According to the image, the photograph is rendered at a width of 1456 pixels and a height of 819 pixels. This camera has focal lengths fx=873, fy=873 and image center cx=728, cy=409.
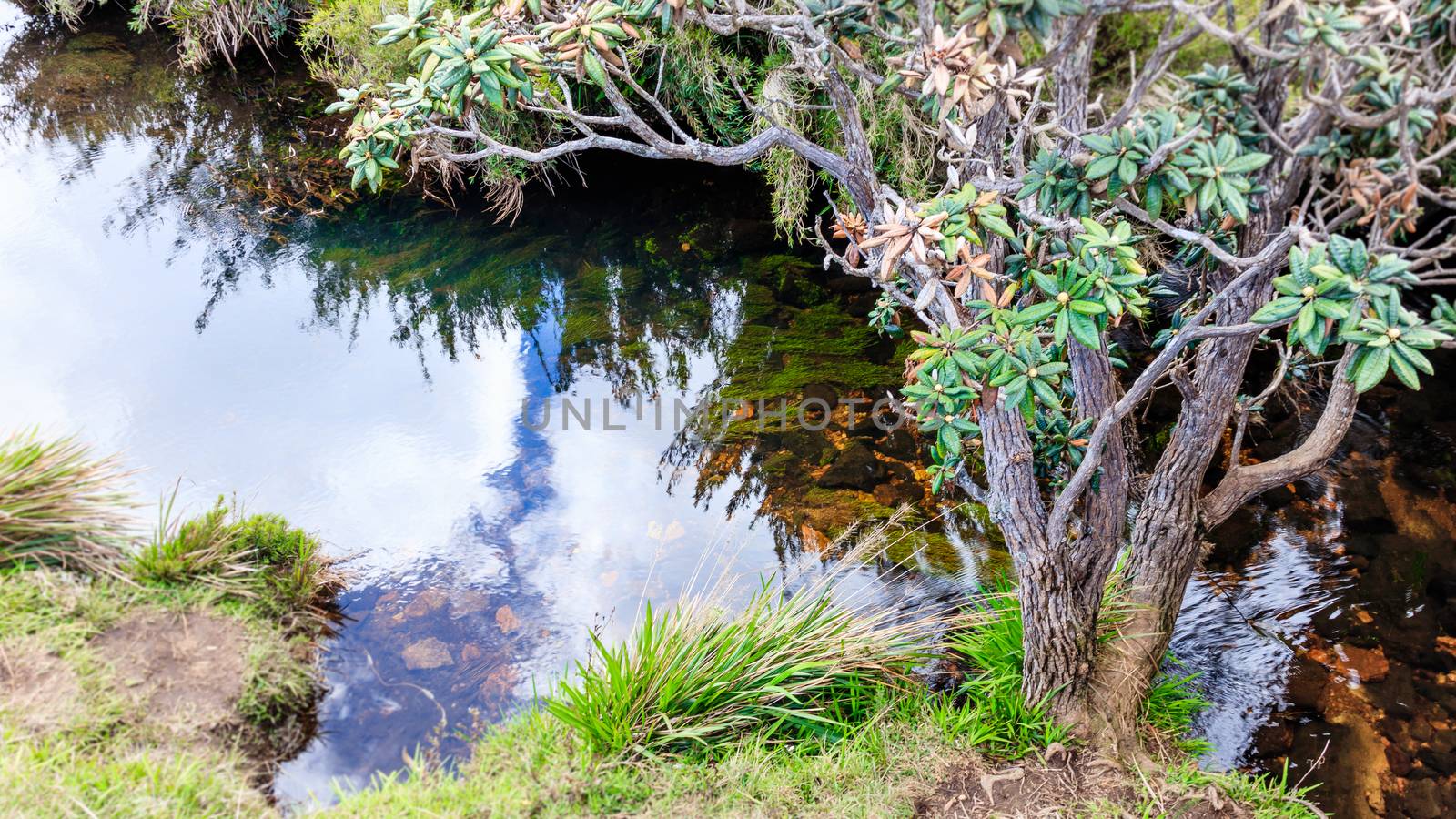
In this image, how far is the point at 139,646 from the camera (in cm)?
346

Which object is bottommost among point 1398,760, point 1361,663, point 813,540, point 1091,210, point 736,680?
point 1398,760

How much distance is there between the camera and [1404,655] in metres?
3.73

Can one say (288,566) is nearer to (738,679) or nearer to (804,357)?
(738,679)

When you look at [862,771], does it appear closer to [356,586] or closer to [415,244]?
[356,586]

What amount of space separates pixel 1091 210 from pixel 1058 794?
6.62 ft

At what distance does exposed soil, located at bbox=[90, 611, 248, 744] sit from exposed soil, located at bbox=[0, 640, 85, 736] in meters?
0.14

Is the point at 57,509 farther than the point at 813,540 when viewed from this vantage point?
No

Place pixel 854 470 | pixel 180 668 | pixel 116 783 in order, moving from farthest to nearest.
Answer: pixel 854 470 < pixel 180 668 < pixel 116 783

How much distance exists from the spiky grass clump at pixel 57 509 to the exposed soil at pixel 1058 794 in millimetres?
3534

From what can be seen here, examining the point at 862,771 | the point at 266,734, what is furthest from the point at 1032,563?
the point at 266,734

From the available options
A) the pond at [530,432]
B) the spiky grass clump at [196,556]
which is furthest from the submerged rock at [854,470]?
the spiky grass clump at [196,556]

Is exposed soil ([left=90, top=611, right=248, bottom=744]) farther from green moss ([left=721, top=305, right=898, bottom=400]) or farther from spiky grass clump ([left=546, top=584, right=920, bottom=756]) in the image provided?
green moss ([left=721, top=305, right=898, bottom=400])

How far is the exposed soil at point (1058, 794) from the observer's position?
9.88 feet

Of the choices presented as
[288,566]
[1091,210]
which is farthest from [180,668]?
[1091,210]
